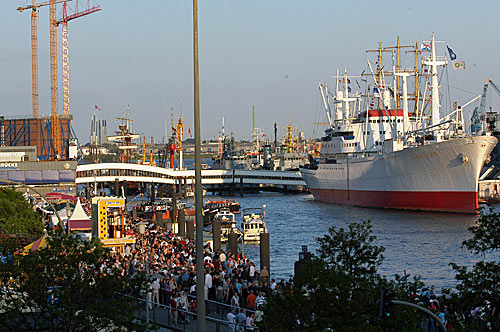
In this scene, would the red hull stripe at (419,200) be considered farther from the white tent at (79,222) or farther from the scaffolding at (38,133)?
the scaffolding at (38,133)

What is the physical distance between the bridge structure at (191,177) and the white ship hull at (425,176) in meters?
39.4

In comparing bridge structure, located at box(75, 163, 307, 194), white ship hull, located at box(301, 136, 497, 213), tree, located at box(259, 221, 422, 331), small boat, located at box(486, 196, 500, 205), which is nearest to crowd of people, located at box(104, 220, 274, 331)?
tree, located at box(259, 221, 422, 331)

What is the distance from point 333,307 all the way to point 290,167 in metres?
130

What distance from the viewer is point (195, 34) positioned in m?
12.9

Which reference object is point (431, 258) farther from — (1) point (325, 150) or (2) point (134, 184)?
(2) point (134, 184)

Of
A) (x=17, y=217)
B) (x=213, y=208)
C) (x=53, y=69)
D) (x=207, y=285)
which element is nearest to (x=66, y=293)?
(x=207, y=285)

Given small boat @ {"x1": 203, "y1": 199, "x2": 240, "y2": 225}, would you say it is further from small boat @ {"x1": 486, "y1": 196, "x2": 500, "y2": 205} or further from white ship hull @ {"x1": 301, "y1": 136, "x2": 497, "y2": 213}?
small boat @ {"x1": 486, "y1": 196, "x2": 500, "y2": 205}

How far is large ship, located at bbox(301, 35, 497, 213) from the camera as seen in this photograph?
6706 centimetres

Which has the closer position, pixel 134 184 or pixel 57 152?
pixel 134 184

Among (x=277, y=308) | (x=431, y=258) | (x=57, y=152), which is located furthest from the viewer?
(x=57, y=152)

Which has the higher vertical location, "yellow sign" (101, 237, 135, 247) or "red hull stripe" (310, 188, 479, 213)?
"yellow sign" (101, 237, 135, 247)

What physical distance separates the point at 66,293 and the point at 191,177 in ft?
354

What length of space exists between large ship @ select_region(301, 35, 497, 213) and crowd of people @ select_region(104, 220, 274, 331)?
40.0 metres

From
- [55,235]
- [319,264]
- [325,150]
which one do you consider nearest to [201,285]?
[319,264]
